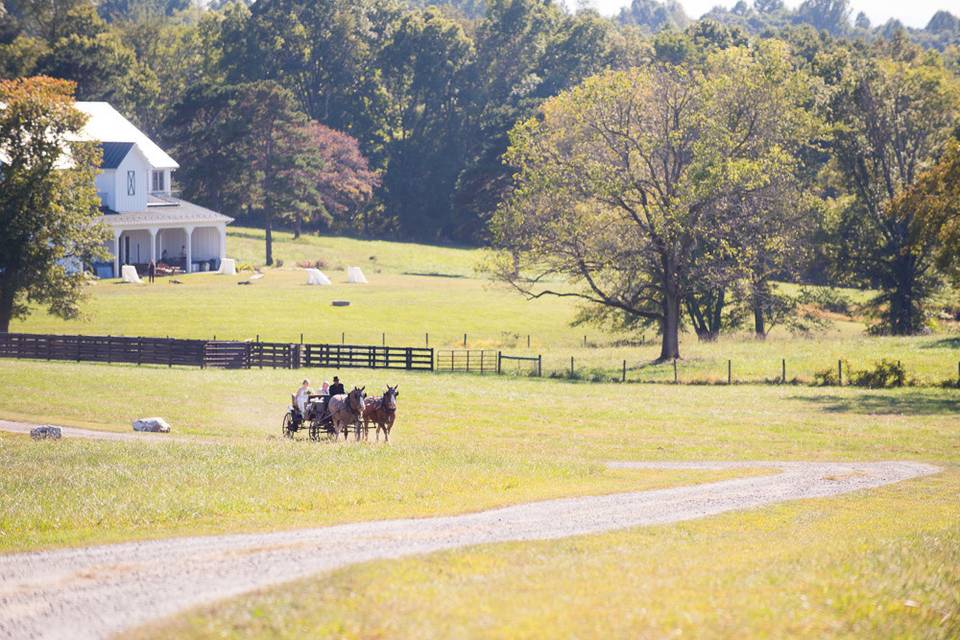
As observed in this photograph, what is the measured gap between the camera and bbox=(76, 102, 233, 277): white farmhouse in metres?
86.8

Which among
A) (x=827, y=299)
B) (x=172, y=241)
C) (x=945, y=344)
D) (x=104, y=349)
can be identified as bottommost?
(x=104, y=349)

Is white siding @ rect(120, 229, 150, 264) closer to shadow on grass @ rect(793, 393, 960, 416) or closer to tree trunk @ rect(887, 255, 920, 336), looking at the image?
tree trunk @ rect(887, 255, 920, 336)

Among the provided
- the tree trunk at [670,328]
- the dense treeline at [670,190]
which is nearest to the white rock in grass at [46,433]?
the dense treeline at [670,190]

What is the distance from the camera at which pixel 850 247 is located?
246 ft

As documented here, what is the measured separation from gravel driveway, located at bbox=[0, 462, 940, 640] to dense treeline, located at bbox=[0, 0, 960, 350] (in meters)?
28.9

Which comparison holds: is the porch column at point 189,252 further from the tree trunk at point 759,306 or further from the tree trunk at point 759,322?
the tree trunk at point 759,322

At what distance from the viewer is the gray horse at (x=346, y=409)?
109 ft

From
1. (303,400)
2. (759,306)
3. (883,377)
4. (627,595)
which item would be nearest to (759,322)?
(759,306)

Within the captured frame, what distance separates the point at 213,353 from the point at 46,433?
20.8m

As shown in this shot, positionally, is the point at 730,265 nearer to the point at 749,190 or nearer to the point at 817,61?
the point at 749,190

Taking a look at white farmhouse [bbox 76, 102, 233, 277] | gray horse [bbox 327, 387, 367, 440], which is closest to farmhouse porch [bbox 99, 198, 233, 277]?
white farmhouse [bbox 76, 102, 233, 277]

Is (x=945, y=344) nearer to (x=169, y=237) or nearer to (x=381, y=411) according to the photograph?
(x=381, y=411)

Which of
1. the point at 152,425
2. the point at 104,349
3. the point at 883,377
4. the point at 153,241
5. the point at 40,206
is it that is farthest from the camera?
the point at 153,241

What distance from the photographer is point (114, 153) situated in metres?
89.3
